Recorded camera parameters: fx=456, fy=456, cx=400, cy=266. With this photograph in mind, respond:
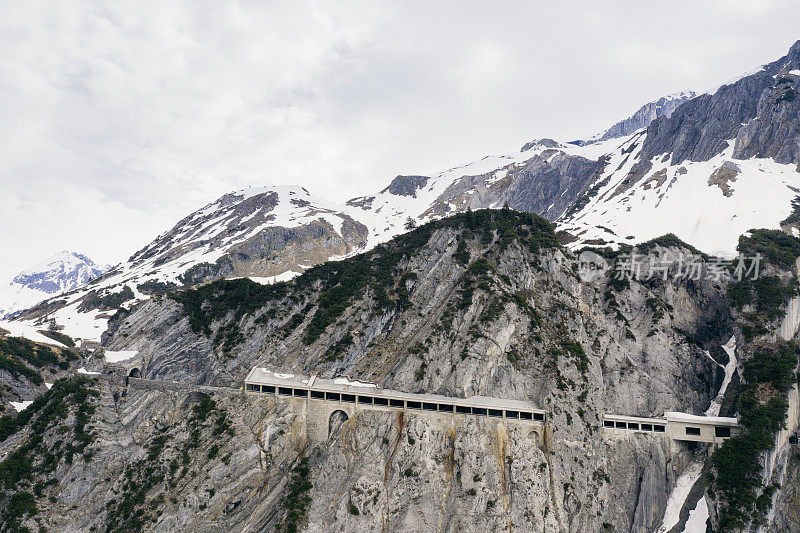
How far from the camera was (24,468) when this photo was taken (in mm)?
58094

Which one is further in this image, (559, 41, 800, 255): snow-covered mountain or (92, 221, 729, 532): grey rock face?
(559, 41, 800, 255): snow-covered mountain

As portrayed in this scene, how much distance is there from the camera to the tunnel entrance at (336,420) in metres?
62.6

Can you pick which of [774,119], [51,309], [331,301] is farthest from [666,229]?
[51,309]

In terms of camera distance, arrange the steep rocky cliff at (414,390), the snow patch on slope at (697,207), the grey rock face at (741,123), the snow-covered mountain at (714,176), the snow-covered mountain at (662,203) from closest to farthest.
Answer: the steep rocky cliff at (414,390), the snow patch on slope at (697,207), the snow-covered mountain at (714,176), the snow-covered mountain at (662,203), the grey rock face at (741,123)

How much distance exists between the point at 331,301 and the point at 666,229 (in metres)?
92.2

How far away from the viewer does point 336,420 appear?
6325 centimetres

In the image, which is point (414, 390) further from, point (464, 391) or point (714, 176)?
point (714, 176)

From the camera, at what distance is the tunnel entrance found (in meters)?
62.6

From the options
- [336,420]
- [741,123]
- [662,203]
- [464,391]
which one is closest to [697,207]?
[662,203]

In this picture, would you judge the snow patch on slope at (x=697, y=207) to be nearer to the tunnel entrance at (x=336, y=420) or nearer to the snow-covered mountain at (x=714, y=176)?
the snow-covered mountain at (x=714, y=176)

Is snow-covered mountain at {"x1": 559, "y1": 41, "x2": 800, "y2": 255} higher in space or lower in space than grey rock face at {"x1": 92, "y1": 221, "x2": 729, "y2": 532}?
higher

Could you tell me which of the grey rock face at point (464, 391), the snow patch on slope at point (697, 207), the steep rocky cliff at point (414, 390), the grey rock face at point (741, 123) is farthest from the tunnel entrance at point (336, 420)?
the grey rock face at point (741, 123)

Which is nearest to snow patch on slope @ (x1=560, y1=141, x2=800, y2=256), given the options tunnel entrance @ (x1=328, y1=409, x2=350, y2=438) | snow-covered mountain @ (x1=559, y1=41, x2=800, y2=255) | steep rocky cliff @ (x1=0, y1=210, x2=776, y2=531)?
snow-covered mountain @ (x1=559, y1=41, x2=800, y2=255)

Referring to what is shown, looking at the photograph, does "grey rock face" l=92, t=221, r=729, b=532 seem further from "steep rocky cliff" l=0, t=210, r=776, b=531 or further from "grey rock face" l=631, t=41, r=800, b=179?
"grey rock face" l=631, t=41, r=800, b=179
